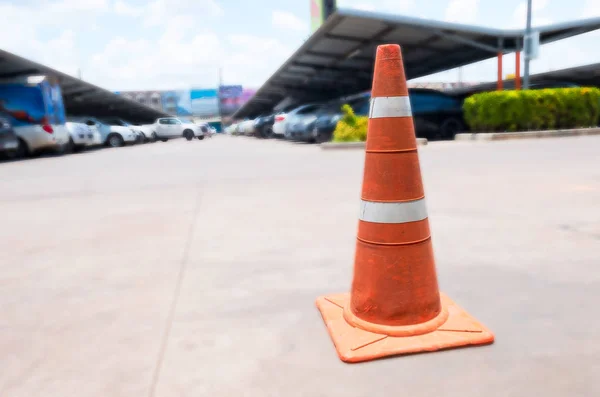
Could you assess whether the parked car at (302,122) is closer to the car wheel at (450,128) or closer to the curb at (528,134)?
the car wheel at (450,128)

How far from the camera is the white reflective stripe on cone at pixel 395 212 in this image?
208 cm

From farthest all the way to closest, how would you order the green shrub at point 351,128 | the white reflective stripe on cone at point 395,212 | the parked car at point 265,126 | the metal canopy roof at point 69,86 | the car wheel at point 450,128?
1. the parked car at point 265,126
2. the car wheel at point 450,128
3. the metal canopy roof at point 69,86
4. the green shrub at point 351,128
5. the white reflective stripe on cone at point 395,212

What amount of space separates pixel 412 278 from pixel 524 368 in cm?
58

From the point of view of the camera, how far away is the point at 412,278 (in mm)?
2104

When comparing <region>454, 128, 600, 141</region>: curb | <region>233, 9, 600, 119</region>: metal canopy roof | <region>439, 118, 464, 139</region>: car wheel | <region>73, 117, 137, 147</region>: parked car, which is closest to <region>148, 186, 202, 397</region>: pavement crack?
<region>454, 128, 600, 141</region>: curb

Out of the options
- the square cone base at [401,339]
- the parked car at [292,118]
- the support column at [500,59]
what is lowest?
the square cone base at [401,339]

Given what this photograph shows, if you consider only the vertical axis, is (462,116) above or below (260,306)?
above

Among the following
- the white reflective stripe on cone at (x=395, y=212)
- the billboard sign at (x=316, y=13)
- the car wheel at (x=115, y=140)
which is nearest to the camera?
the white reflective stripe on cone at (x=395, y=212)

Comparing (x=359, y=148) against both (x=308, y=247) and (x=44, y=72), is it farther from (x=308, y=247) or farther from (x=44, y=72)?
(x=44, y=72)

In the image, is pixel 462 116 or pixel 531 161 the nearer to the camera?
pixel 531 161

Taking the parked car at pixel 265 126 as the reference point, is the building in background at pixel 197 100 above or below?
above

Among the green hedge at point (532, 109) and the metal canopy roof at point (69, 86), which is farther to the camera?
the metal canopy roof at point (69, 86)

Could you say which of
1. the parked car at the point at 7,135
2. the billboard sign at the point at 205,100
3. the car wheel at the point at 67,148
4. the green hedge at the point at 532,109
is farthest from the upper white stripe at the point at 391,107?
the billboard sign at the point at 205,100

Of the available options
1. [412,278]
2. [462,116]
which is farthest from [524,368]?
[462,116]
